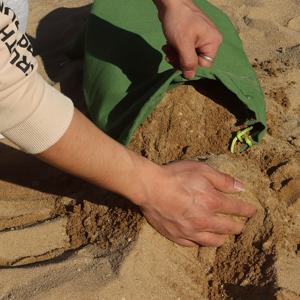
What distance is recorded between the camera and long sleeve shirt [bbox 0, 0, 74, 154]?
126 centimetres

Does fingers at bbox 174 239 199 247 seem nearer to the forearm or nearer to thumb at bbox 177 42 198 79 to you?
the forearm

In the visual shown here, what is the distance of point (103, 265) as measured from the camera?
159 cm

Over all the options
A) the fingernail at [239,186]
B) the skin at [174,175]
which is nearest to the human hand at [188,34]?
the skin at [174,175]

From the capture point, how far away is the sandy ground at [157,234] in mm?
1556

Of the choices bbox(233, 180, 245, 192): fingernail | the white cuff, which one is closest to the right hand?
bbox(233, 180, 245, 192): fingernail

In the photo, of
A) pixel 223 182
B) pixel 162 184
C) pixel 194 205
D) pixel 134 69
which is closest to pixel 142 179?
pixel 162 184

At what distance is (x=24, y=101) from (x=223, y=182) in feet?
1.98

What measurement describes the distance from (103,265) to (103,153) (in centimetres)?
36

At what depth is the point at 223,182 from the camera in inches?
63.7

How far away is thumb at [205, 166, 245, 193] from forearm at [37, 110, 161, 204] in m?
0.17

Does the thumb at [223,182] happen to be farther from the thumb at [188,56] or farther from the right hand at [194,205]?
the thumb at [188,56]

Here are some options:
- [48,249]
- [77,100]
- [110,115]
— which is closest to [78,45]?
[77,100]

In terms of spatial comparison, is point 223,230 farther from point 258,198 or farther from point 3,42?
point 3,42

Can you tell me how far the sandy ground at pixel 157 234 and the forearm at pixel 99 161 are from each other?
0.67 ft
